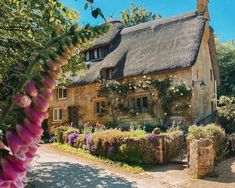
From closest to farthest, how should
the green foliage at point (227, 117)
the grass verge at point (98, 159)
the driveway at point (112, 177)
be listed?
the driveway at point (112, 177), the grass verge at point (98, 159), the green foliage at point (227, 117)

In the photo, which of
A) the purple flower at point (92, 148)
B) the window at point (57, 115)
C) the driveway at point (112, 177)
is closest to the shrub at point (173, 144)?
the driveway at point (112, 177)

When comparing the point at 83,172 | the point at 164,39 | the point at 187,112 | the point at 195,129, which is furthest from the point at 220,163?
the point at 164,39

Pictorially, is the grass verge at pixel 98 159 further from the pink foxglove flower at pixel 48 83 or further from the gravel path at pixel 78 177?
the pink foxglove flower at pixel 48 83

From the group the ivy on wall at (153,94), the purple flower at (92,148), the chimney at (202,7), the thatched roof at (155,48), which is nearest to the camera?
the purple flower at (92,148)

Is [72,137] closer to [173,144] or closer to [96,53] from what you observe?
[173,144]

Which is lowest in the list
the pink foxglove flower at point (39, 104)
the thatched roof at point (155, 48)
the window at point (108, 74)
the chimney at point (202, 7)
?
the pink foxglove flower at point (39, 104)

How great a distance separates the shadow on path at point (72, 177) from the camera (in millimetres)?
14617

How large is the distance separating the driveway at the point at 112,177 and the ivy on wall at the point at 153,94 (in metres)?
9.15

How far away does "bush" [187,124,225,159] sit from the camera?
57.8 ft

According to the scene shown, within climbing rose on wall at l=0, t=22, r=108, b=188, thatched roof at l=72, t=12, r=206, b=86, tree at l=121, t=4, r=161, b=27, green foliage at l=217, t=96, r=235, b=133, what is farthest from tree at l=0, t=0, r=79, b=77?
tree at l=121, t=4, r=161, b=27

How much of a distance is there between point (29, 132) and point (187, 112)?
27.7 meters

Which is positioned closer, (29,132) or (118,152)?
(29,132)

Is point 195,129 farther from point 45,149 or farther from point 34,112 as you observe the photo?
point 34,112

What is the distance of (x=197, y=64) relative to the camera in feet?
97.9
